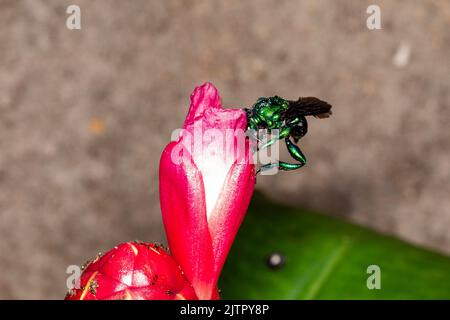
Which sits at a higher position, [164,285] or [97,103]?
[97,103]

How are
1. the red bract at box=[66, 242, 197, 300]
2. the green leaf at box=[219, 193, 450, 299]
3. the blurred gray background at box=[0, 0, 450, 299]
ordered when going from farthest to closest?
the blurred gray background at box=[0, 0, 450, 299], the green leaf at box=[219, 193, 450, 299], the red bract at box=[66, 242, 197, 300]

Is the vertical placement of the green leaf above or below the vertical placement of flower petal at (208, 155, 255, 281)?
below

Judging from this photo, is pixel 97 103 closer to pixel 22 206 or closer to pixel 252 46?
pixel 22 206

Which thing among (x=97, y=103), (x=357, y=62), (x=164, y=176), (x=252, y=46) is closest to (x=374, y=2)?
(x=357, y=62)

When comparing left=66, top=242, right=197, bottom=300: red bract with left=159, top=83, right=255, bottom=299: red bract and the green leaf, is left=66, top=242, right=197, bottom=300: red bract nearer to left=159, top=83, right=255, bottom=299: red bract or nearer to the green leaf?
left=159, top=83, right=255, bottom=299: red bract

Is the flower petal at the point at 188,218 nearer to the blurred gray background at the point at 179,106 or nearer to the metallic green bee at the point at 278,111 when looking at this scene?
the metallic green bee at the point at 278,111

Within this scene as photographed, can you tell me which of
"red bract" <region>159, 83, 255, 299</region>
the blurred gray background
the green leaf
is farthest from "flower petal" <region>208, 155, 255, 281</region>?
the blurred gray background

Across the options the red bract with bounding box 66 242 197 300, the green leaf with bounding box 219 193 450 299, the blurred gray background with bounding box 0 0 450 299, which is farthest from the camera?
the blurred gray background with bounding box 0 0 450 299

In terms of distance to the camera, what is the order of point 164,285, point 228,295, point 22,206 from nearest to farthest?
point 164,285 < point 228,295 < point 22,206
